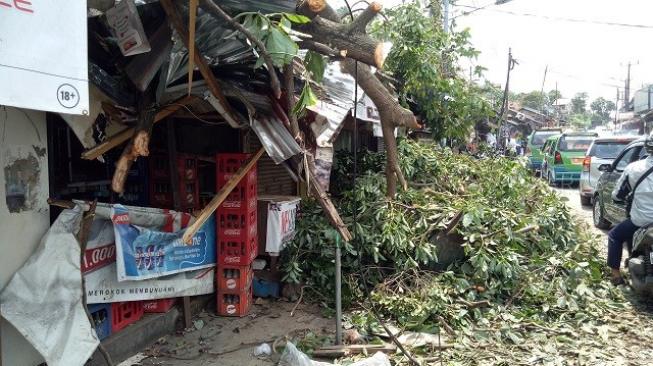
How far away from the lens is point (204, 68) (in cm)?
383

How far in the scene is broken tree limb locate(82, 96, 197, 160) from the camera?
11.8 ft

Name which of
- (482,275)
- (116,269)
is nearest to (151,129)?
(116,269)

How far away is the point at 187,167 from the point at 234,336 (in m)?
1.84

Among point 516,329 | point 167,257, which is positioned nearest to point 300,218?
point 167,257

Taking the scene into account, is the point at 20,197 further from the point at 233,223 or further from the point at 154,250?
the point at 233,223

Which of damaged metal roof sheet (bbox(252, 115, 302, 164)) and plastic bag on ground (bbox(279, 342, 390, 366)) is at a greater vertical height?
damaged metal roof sheet (bbox(252, 115, 302, 164))

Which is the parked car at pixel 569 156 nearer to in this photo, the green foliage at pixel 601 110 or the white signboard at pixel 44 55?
the white signboard at pixel 44 55

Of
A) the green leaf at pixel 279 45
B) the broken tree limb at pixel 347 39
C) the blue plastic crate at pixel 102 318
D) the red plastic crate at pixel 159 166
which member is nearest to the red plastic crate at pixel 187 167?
the red plastic crate at pixel 159 166

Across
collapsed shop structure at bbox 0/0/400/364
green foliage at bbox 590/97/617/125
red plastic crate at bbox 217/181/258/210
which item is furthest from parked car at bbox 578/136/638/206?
green foliage at bbox 590/97/617/125

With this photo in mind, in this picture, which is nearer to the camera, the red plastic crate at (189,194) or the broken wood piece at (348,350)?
the broken wood piece at (348,350)

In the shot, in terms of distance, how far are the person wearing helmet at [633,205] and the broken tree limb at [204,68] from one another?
457 cm

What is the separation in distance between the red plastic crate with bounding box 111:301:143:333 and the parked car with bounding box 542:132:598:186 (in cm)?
1587

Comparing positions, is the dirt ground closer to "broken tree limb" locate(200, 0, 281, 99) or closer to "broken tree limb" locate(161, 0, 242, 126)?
"broken tree limb" locate(161, 0, 242, 126)

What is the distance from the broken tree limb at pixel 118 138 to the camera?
3600 millimetres
